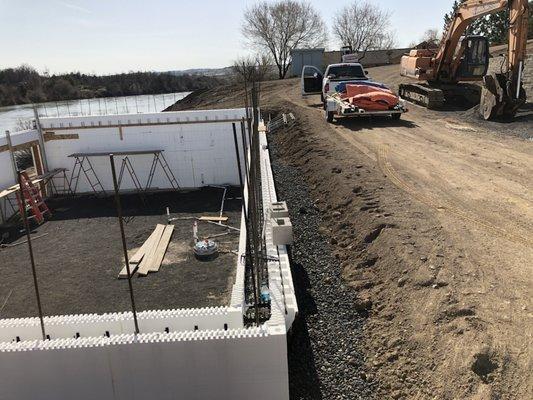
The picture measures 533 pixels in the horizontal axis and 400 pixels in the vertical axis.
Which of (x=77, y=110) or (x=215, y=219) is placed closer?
(x=215, y=219)

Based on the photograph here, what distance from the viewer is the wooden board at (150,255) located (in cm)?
976

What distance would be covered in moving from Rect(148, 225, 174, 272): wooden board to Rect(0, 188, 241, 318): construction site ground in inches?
5.0

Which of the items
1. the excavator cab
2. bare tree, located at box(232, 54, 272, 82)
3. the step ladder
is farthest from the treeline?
the step ladder

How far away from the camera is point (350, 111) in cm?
1562

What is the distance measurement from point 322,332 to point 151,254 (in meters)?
5.74

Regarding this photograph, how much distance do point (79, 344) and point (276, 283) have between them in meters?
2.52

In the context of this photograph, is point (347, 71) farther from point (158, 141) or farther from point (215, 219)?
point (215, 219)

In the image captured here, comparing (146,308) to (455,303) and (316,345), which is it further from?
(455,303)

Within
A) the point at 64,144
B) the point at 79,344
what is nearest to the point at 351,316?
the point at 79,344

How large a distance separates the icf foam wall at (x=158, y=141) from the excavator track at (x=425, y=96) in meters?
7.77

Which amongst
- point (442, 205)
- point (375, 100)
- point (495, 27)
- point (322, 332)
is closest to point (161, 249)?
point (322, 332)

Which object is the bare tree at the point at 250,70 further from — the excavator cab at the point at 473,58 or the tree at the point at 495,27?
the tree at the point at 495,27

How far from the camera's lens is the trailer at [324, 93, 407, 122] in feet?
51.3

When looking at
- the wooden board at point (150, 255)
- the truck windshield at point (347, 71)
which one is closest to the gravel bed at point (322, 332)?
the wooden board at point (150, 255)
